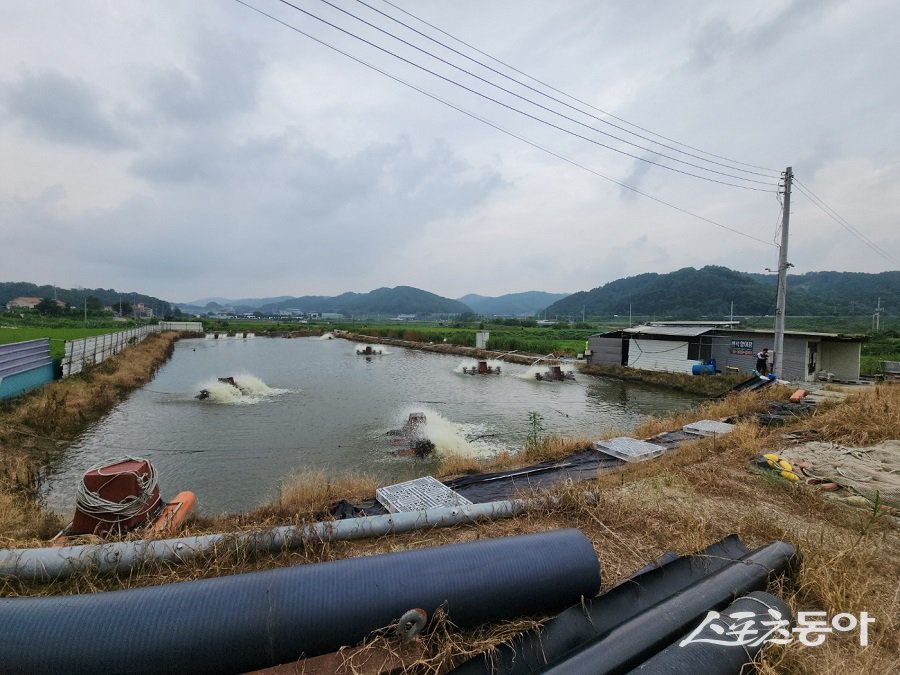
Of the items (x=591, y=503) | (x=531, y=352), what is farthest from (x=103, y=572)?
(x=531, y=352)

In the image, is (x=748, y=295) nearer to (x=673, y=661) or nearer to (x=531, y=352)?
(x=531, y=352)

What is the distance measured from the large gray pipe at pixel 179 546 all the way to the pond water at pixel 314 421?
3162 mm

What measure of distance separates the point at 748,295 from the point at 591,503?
268 ft

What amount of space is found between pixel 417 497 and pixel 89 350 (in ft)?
57.0

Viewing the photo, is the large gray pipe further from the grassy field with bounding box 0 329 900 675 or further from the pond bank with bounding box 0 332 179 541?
the pond bank with bounding box 0 332 179 541

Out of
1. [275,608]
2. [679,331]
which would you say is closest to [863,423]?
[275,608]

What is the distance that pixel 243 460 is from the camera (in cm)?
834

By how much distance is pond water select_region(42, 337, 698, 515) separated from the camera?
7.59 m

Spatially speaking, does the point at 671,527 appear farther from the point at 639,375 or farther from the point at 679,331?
the point at 679,331

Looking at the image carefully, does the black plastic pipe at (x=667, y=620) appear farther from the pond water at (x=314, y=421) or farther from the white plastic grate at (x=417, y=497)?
the pond water at (x=314, y=421)

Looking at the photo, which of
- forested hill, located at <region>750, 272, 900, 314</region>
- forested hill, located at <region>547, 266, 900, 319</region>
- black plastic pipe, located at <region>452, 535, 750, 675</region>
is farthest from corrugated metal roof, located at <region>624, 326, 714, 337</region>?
forested hill, located at <region>750, 272, 900, 314</region>

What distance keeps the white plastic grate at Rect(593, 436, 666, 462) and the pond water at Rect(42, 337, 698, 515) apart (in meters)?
2.93

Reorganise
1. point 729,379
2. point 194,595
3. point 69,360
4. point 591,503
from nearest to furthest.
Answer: point 194,595 < point 591,503 < point 69,360 < point 729,379

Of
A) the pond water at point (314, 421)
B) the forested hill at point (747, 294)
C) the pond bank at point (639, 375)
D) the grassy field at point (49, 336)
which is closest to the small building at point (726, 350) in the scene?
the pond bank at point (639, 375)
